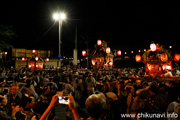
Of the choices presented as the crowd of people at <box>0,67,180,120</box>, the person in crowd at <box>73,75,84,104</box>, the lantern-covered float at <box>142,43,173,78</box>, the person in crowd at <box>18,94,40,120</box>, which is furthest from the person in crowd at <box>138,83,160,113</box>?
the lantern-covered float at <box>142,43,173,78</box>

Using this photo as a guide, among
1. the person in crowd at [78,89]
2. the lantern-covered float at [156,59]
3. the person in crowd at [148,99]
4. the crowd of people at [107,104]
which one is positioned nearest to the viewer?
the crowd of people at [107,104]

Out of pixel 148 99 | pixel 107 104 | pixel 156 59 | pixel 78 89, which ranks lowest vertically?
pixel 78 89

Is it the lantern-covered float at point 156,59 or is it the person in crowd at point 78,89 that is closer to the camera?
the person in crowd at point 78,89

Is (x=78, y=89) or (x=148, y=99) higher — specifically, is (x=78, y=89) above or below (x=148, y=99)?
below

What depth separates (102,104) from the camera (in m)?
2.24

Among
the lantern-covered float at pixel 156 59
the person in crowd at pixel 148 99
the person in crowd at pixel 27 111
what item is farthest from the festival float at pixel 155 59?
the person in crowd at pixel 27 111

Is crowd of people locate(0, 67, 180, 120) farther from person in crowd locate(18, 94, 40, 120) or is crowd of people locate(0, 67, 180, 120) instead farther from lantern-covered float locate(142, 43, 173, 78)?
lantern-covered float locate(142, 43, 173, 78)

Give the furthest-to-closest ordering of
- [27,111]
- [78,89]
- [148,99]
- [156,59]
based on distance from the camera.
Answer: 1. [156,59]
2. [78,89]
3. [148,99]
4. [27,111]

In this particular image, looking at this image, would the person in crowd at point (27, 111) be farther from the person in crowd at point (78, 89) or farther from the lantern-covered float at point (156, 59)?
the lantern-covered float at point (156, 59)

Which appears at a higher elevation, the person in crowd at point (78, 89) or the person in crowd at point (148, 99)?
the person in crowd at point (148, 99)

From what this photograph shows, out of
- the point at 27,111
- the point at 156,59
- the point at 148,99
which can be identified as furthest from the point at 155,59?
the point at 27,111

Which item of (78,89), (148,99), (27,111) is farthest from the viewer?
(78,89)

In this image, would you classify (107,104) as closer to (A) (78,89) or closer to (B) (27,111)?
(B) (27,111)

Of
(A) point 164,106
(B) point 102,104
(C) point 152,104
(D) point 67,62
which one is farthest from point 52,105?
(D) point 67,62
